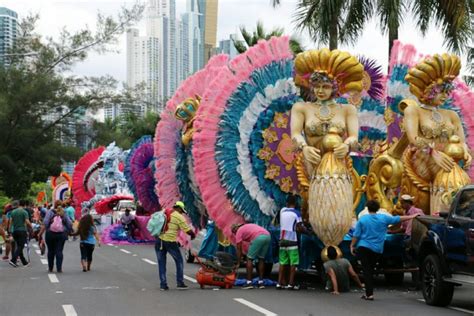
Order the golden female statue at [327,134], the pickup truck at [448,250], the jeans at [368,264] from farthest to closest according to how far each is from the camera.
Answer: the golden female statue at [327,134] < the jeans at [368,264] < the pickup truck at [448,250]

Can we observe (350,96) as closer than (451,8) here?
Yes

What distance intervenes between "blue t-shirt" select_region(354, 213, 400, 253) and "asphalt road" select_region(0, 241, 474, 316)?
2.67 ft

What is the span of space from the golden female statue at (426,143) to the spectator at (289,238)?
5.79ft

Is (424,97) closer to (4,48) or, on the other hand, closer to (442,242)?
(442,242)

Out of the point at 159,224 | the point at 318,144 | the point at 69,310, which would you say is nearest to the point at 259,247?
the point at 159,224

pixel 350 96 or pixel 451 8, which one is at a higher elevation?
pixel 451 8

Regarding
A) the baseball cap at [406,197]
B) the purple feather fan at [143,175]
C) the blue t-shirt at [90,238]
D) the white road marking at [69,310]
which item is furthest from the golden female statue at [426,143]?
the purple feather fan at [143,175]

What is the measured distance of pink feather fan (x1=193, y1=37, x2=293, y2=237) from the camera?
49.4ft

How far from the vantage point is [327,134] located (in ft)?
46.8

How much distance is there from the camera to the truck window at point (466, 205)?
1162 cm

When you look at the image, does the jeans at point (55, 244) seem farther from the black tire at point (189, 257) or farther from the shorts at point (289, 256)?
the shorts at point (289, 256)

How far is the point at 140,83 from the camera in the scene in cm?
4062

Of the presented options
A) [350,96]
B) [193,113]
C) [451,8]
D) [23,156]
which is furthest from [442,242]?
[23,156]

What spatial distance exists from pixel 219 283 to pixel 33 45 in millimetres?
27232
